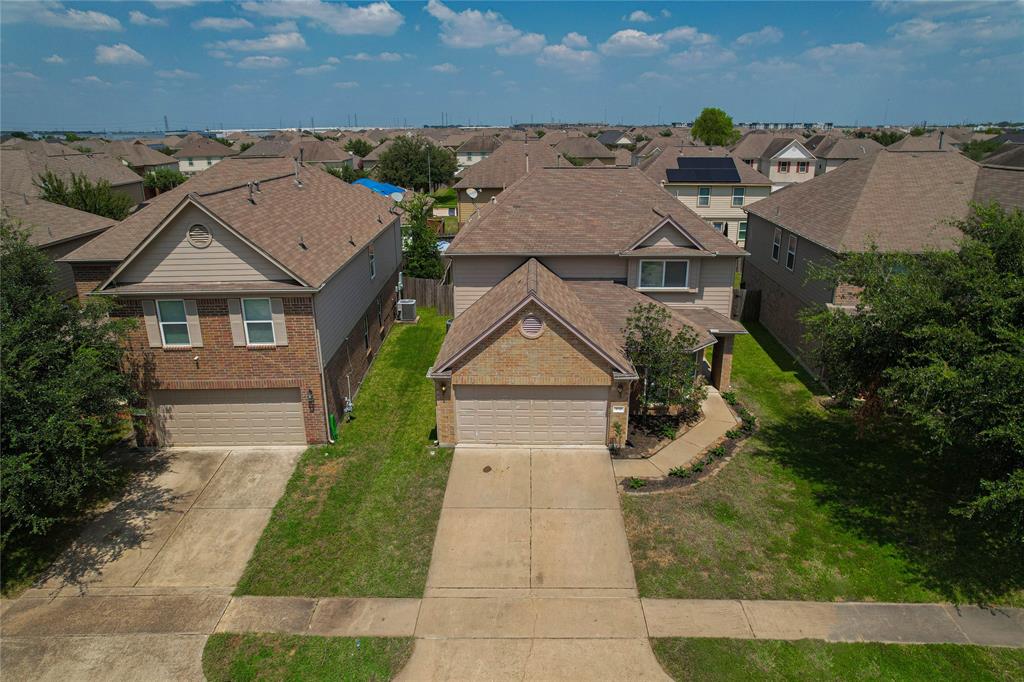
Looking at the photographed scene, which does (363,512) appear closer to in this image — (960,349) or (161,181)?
(960,349)

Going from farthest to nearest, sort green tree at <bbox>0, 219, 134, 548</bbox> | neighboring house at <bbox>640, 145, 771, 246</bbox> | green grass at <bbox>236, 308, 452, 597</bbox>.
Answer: neighboring house at <bbox>640, 145, 771, 246</bbox>
green grass at <bbox>236, 308, 452, 597</bbox>
green tree at <bbox>0, 219, 134, 548</bbox>

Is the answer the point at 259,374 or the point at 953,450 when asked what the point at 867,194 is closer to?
the point at 953,450

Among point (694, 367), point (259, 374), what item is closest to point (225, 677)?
point (259, 374)

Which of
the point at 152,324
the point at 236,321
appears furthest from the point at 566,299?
the point at 152,324

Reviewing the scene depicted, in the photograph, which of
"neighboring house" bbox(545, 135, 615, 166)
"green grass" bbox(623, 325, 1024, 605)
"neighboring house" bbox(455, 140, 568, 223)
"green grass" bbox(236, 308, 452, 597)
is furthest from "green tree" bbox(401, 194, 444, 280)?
"neighboring house" bbox(545, 135, 615, 166)

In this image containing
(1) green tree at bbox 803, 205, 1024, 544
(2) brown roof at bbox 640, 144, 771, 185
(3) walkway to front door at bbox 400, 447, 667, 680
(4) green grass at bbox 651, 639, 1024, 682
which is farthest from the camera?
(2) brown roof at bbox 640, 144, 771, 185

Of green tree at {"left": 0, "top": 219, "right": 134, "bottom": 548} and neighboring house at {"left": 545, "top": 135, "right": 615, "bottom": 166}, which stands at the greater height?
neighboring house at {"left": 545, "top": 135, "right": 615, "bottom": 166}

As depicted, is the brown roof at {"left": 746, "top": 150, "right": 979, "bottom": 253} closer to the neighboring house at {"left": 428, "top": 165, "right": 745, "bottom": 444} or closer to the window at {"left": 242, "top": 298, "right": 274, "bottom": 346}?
the neighboring house at {"left": 428, "top": 165, "right": 745, "bottom": 444}
